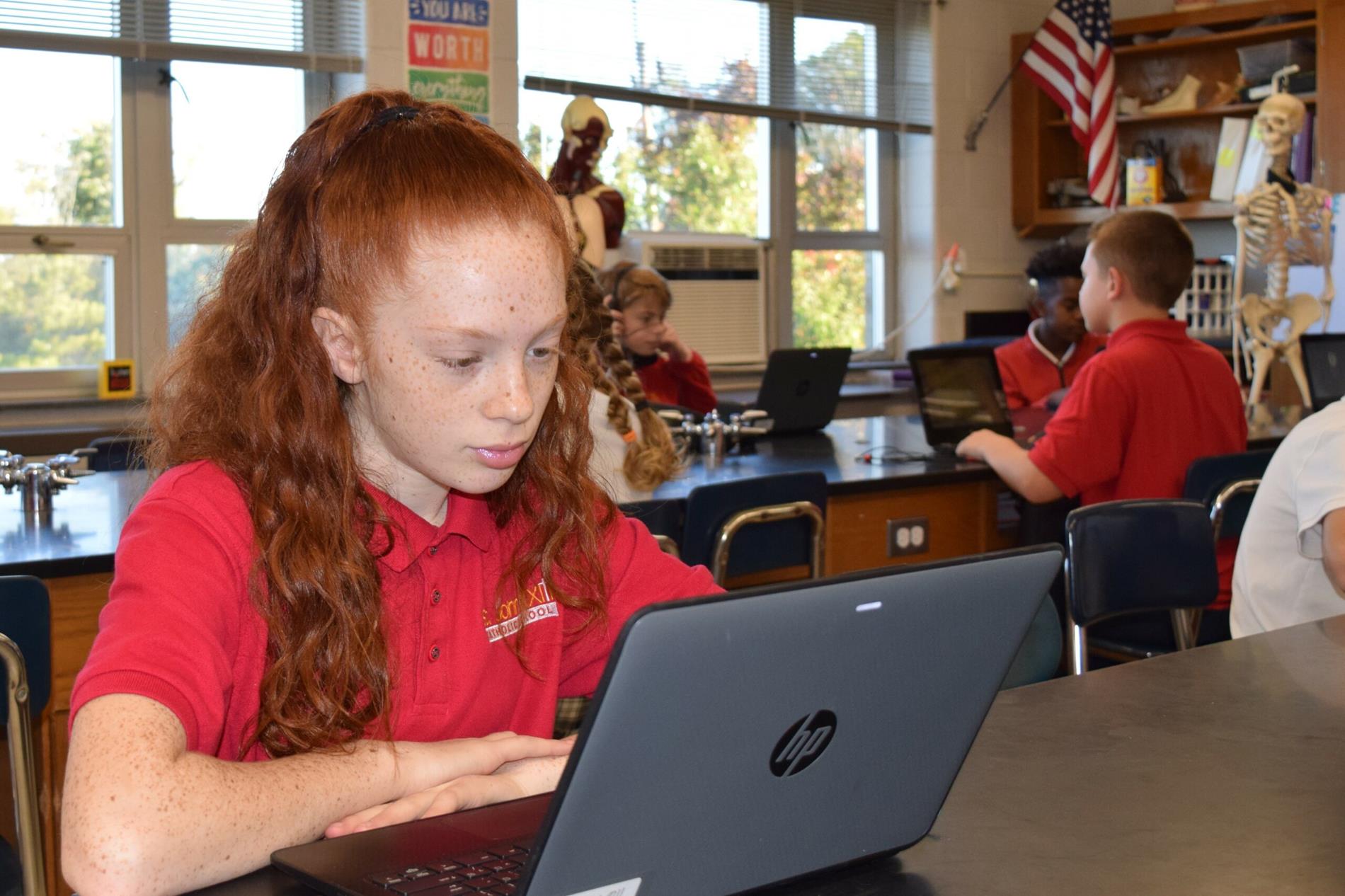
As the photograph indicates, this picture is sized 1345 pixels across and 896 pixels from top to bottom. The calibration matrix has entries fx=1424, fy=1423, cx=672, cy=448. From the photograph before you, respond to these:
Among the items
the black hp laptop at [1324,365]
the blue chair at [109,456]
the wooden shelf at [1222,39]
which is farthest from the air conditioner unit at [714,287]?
the blue chair at [109,456]

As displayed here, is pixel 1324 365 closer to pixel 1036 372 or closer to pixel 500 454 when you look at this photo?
pixel 1036 372

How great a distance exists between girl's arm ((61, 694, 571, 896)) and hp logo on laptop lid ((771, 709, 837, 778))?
30cm

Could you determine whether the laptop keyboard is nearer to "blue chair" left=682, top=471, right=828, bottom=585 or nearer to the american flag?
"blue chair" left=682, top=471, right=828, bottom=585

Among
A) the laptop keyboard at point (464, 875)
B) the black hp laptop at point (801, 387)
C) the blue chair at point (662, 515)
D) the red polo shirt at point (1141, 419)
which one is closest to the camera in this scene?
the laptop keyboard at point (464, 875)

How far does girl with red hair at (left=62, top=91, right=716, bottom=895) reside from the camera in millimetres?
944

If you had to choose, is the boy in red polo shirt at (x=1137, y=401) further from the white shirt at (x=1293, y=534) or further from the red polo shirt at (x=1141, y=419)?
the white shirt at (x=1293, y=534)

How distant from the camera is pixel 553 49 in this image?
520 centimetres

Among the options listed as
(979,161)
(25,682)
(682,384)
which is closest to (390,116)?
(25,682)

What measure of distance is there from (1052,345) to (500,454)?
12.4 ft

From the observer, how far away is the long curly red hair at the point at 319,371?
1069 mm

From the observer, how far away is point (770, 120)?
19.9ft

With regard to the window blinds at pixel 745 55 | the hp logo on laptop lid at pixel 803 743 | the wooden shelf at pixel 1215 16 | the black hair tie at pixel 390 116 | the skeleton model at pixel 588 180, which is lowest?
the hp logo on laptop lid at pixel 803 743

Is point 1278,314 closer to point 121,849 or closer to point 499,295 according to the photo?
point 499,295

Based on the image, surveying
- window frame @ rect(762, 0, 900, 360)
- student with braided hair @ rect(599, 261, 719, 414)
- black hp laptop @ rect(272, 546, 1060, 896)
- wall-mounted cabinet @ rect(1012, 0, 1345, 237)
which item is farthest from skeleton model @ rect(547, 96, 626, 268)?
black hp laptop @ rect(272, 546, 1060, 896)
